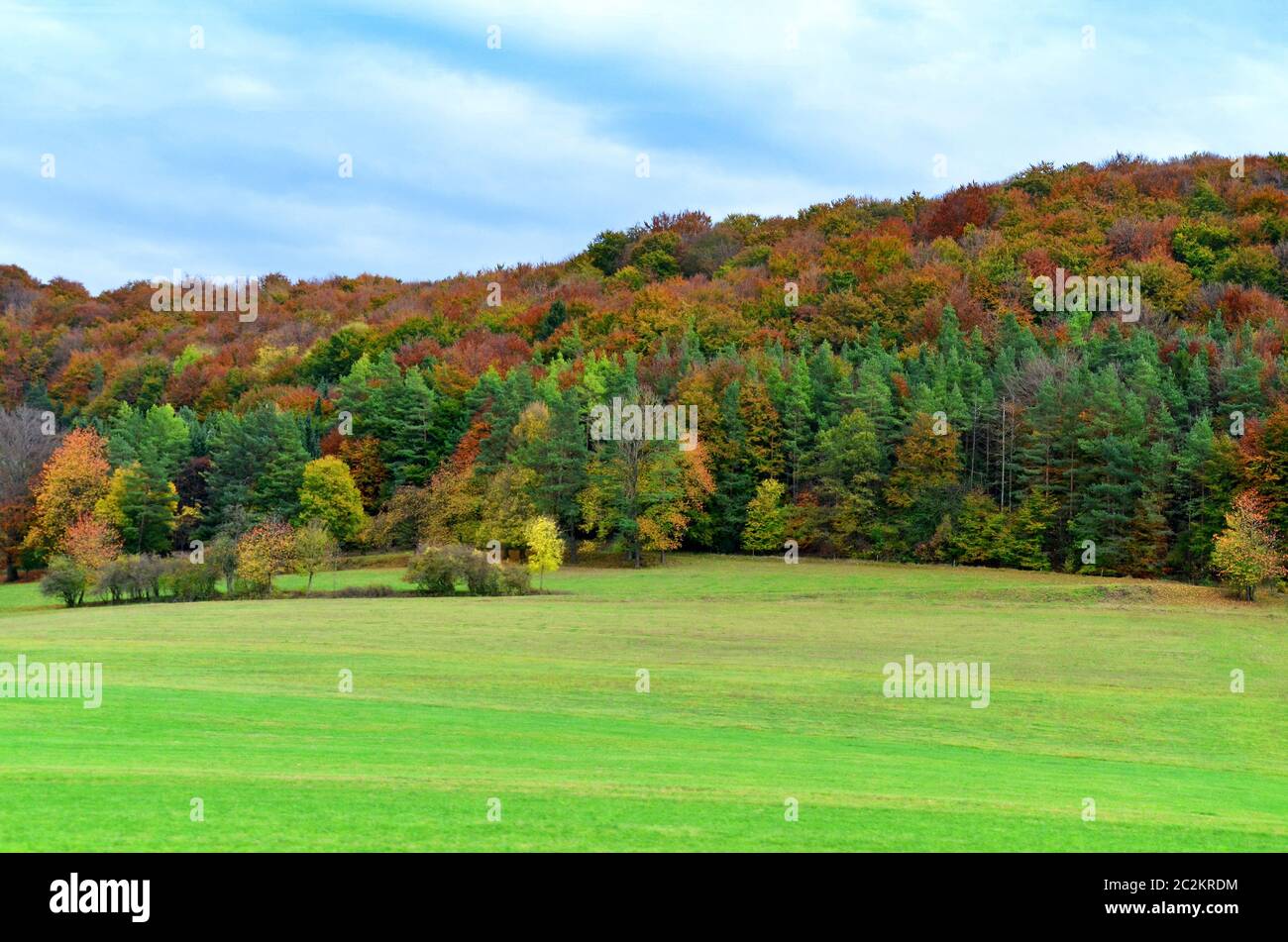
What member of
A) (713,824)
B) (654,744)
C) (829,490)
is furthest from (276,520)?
(713,824)

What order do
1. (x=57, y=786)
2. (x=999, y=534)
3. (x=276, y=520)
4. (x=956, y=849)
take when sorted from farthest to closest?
1. (x=276, y=520)
2. (x=999, y=534)
3. (x=57, y=786)
4. (x=956, y=849)

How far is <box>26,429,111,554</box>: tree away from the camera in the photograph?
94.8 metres

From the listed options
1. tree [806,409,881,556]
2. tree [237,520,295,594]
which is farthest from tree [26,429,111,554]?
tree [806,409,881,556]

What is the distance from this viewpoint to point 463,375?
114062 mm

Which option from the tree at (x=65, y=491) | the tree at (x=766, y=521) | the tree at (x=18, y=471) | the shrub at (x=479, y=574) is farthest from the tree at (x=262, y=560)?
the tree at (x=18, y=471)

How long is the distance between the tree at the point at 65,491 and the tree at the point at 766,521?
53304 mm

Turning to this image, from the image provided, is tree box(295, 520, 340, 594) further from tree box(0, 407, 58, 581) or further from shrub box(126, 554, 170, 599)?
tree box(0, 407, 58, 581)

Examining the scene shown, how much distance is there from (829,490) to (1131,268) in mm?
58513

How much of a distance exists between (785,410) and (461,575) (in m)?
35.4

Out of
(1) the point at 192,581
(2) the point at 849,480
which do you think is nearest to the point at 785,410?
(2) the point at 849,480

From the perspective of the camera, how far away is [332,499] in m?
97.0

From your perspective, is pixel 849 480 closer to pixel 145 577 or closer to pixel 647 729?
pixel 145 577

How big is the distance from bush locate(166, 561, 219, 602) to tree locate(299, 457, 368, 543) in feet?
85.2
